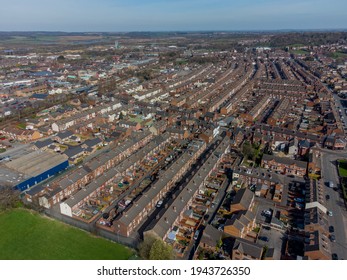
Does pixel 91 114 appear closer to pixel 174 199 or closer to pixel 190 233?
pixel 174 199

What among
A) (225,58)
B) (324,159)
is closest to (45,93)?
(324,159)

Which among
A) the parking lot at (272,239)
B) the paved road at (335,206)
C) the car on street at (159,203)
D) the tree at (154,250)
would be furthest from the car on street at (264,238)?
the car on street at (159,203)

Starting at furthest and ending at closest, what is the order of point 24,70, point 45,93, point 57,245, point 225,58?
1. point 225,58
2. point 24,70
3. point 45,93
4. point 57,245

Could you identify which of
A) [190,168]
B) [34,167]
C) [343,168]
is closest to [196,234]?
[190,168]

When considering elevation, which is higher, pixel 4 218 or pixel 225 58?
Answer: pixel 225 58

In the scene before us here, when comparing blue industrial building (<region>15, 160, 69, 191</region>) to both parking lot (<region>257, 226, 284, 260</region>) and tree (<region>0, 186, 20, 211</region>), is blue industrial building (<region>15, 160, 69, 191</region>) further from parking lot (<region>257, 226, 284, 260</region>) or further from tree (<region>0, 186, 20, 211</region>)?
parking lot (<region>257, 226, 284, 260</region>)

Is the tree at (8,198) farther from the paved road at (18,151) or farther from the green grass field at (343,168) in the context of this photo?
the green grass field at (343,168)

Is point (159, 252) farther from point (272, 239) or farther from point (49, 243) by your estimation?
point (272, 239)
